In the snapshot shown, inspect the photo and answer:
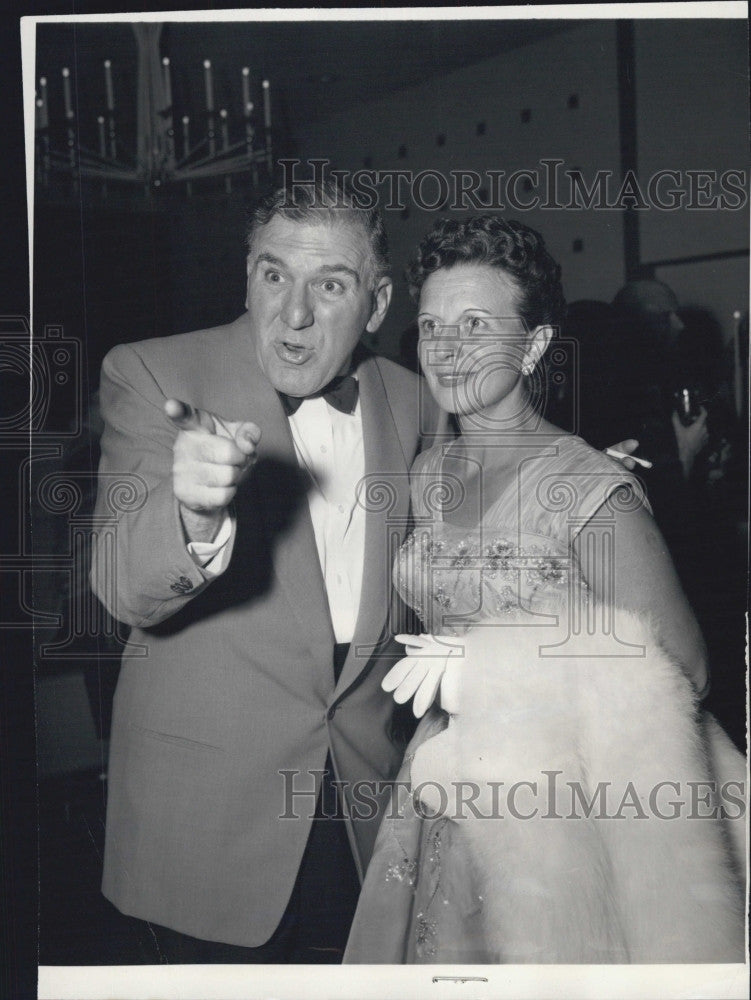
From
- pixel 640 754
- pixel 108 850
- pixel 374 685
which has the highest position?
pixel 374 685

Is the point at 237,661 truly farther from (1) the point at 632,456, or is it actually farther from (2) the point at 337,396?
(1) the point at 632,456

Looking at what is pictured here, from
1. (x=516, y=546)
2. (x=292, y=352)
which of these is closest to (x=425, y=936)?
(x=516, y=546)

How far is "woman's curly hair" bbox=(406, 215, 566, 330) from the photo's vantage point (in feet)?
6.04

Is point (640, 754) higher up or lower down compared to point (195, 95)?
lower down

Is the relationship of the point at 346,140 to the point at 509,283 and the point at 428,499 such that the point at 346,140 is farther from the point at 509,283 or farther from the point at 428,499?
the point at 428,499

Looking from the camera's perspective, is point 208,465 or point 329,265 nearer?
point 208,465

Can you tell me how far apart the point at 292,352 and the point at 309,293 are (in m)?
0.12

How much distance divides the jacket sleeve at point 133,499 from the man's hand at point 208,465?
0.24ft

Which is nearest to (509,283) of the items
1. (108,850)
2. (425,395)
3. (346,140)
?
(425,395)

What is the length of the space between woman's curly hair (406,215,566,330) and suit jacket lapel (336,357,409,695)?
0.71ft

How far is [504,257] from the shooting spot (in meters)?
1.85

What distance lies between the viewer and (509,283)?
6.04 feet

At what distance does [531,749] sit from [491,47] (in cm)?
137

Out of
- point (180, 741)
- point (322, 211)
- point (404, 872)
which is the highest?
point (322, 211)
